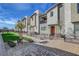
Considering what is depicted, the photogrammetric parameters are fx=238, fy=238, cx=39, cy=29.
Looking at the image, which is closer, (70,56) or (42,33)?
(70,56)

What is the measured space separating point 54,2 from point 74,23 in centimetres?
47

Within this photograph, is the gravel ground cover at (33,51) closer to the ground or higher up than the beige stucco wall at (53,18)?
closer to the ground

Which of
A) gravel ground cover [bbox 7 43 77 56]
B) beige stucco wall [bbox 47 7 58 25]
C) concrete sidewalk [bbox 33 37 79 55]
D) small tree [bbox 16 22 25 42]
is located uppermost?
beige stucco wall [bbox 47 7 58 25]

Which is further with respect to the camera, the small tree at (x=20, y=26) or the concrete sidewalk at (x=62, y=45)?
the small tree at (x=20, y=26)

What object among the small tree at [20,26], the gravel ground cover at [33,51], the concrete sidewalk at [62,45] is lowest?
the gravel ground cover at [33,51]

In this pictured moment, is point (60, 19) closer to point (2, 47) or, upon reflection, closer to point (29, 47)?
point (29, 47)

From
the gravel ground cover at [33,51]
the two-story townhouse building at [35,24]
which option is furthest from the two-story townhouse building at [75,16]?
the two-story townhouse building at [35,24]

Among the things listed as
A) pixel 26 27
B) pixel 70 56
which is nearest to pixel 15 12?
pixel 26 27

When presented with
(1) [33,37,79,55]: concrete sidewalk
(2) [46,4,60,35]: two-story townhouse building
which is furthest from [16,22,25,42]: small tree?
(2) [46,4,60,35]: two-story townhouse building

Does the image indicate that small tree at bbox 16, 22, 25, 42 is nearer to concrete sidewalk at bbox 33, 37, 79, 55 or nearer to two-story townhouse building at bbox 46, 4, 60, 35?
concrete sidewalk at bbox 33, 37, 79, 55

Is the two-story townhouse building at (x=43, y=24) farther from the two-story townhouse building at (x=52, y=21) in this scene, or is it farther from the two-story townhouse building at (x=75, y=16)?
the two-story townhouse building at (x=75, y=16)

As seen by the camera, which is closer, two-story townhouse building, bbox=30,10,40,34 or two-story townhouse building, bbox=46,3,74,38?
two-story townhouse building, bbox=46,3,74,38

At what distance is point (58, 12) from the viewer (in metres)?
4.00

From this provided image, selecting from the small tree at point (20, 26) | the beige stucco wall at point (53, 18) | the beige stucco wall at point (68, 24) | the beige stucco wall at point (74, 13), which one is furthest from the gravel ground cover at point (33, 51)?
the beige stucco wall at point (74, 13)
